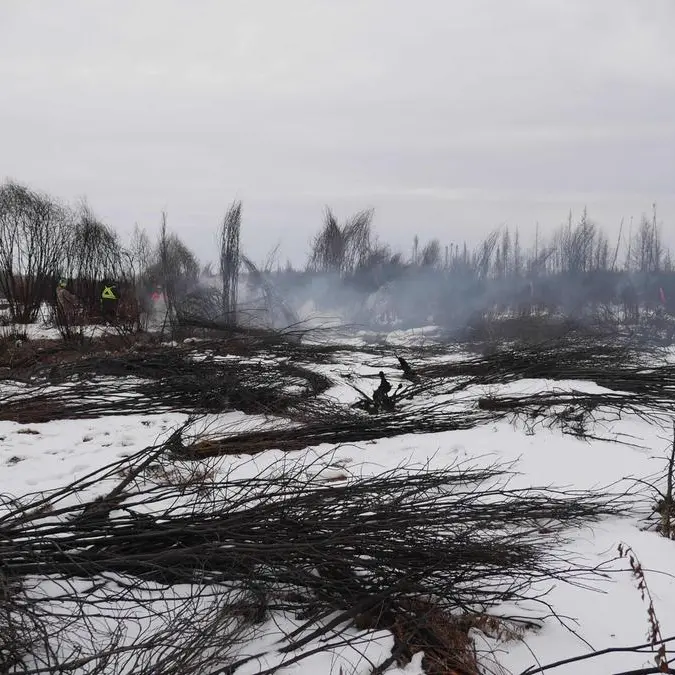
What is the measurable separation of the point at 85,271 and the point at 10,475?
15.4 m

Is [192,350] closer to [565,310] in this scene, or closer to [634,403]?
[634,403]

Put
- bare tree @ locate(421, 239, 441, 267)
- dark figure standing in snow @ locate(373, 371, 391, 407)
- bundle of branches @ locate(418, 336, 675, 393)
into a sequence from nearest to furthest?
dark figure standing in snow @ locate(373, 371, 391, 407) < bundle of branches @ locate(418, 336, 675, 393) < bare tree @ locate(421, 239, 441, 267)

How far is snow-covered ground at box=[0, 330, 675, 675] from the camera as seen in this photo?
7.82 ft

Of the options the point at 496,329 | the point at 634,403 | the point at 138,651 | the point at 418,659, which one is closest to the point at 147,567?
the point at 138,651

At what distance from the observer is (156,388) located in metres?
6.82

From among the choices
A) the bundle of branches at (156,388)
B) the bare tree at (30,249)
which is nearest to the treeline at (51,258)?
the bare tree at (30,249)

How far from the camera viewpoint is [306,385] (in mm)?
7625

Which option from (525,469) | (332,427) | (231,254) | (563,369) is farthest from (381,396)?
(231,254)

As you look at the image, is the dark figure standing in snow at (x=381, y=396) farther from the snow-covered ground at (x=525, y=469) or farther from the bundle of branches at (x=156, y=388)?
the bundle of branches at (x=156, y=388)

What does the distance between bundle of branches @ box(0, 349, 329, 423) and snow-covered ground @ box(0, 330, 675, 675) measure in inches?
10.7

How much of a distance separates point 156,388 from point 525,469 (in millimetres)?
4638

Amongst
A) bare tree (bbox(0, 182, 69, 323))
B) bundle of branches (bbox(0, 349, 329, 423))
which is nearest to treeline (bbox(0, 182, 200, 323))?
bare tree (bbox(0, 182, 69, 323))

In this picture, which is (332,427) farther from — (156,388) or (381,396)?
(156,388)

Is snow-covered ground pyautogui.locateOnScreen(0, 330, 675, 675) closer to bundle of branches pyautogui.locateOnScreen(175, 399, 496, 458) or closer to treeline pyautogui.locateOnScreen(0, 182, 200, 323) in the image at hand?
bundle of branches pyautogui.locateOnScreen(175, 399, 496, 458)
